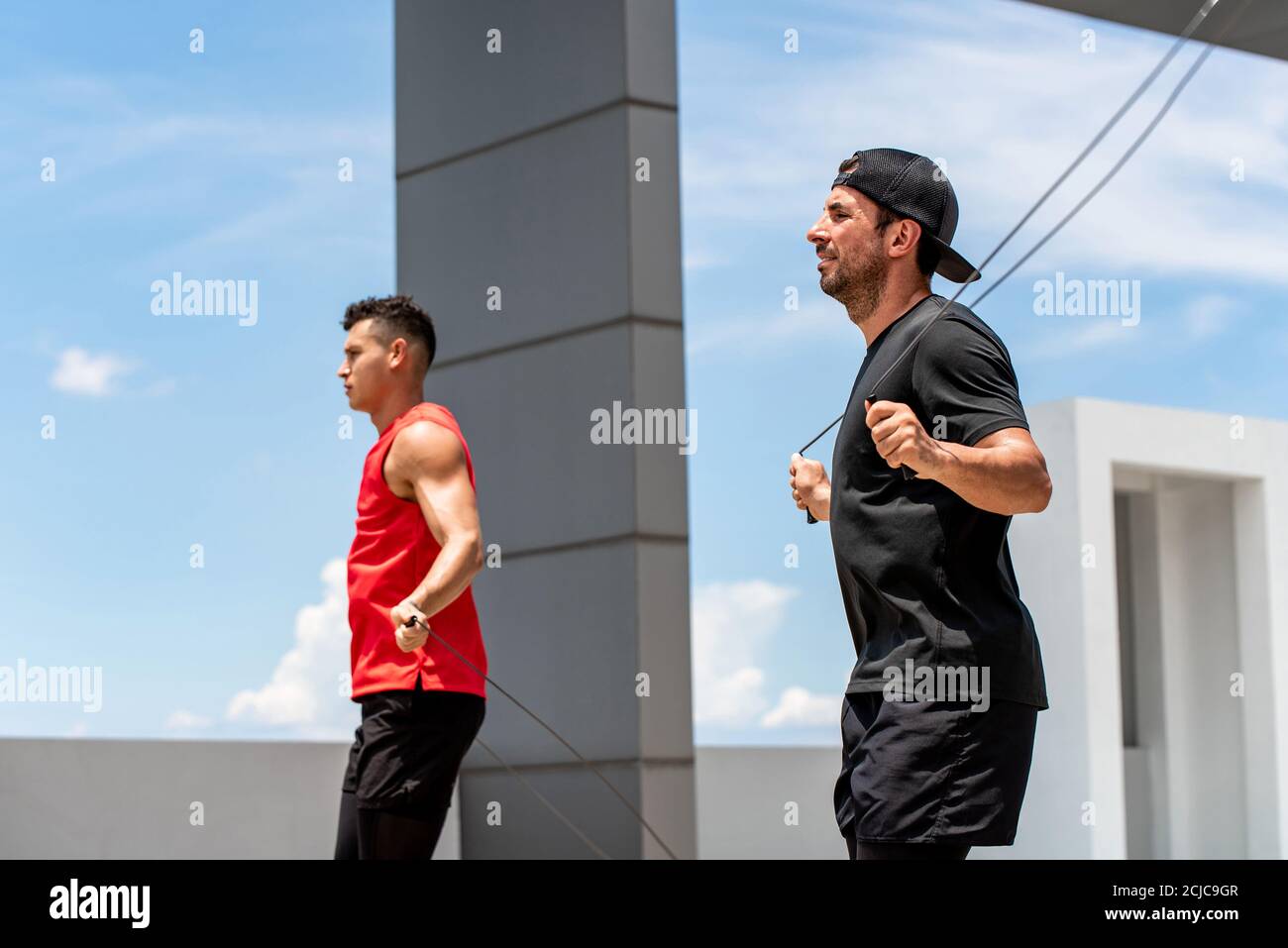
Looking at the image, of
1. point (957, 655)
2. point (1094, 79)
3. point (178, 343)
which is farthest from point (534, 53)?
point (1094, 79)

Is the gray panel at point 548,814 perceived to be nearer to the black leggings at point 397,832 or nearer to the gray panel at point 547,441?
the gray panel at point 547,441

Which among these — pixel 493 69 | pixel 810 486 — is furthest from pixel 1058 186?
pixel 493 69

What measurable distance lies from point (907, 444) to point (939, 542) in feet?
0.66

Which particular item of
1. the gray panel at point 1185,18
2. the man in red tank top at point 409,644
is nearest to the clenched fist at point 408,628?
the man in red tank top at point 409,644

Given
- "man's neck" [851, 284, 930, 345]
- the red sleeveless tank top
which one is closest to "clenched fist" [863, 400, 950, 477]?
"man's neck" [851, 284, 930, 345]

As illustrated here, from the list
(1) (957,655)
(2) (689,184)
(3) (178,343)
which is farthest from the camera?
(3) (178,343)

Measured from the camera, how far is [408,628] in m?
3.51

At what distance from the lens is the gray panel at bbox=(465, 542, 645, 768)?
557 cm

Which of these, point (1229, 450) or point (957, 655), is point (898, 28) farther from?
point (957, 655)

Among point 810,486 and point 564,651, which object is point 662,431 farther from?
point 810,486

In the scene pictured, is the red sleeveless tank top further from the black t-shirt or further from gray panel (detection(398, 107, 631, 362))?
gray panel (detection(398, 107, 631, 362))

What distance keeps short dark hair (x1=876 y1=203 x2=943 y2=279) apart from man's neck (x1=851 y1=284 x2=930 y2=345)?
0.03m

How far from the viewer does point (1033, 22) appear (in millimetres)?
14219
